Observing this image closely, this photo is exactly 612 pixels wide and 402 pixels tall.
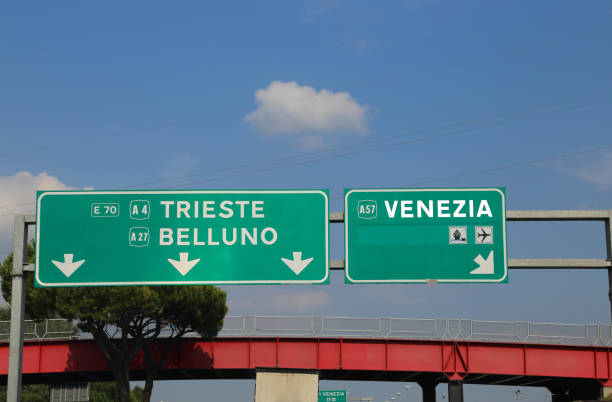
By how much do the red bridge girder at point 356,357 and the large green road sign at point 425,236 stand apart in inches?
1510

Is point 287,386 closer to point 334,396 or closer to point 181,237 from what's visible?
point 181,237

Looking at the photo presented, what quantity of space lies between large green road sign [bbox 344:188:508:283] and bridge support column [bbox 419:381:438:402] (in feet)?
171

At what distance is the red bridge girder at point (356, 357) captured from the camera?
54.4 metres

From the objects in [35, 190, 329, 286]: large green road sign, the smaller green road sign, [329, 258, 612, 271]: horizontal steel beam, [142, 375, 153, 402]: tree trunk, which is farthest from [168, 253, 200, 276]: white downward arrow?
the smaller green road sign

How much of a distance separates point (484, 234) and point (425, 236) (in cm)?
133

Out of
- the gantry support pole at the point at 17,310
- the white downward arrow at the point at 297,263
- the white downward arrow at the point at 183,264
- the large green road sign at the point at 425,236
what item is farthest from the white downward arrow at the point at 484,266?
the gantry support pole at the point at 17,310

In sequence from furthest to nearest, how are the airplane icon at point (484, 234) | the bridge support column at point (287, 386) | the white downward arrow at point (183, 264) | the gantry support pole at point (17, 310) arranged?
the bridge support column at point (287, 386), the airplane icon at point (484, 234), the white downward arrow at point (183, 264), the gantry support pole at point (17, 310)

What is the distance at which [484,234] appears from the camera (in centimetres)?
1850

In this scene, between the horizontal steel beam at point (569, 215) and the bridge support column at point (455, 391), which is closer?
the horizontal steel beam at point (569, 215)

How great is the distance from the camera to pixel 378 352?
56406 mm

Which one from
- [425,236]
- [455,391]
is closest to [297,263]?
[425,236]

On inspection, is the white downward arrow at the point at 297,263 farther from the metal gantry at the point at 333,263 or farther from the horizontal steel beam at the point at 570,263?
the horizontal steel beam at the point at 570,263

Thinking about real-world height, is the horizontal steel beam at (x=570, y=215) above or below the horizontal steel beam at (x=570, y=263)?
above

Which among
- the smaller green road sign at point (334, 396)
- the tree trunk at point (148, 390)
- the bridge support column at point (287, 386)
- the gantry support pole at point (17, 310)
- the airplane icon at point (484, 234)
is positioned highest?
the airplane icon at point (484, 234)
